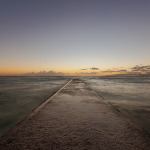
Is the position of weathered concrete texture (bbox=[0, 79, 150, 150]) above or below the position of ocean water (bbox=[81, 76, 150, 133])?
above

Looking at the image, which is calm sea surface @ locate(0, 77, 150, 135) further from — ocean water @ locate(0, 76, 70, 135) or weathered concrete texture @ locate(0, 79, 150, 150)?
weathered concrete texture @ locate(0, 79, 150, 150)

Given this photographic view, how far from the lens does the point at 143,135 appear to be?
2.21 m

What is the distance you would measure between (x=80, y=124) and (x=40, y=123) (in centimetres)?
97

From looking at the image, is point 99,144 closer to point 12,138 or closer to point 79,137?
point 79,137

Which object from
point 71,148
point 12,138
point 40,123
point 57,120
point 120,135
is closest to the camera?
point 71,148

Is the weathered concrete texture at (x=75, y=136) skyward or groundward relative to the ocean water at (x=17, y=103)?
skyward

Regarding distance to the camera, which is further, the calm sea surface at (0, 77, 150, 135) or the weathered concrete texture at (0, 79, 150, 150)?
the calm sea surface at (0, 77, 150, 135)

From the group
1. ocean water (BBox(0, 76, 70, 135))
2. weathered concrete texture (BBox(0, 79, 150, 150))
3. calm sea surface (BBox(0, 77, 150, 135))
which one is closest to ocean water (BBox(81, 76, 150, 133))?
calm sea surface (BBox(0, 77, 150, 135))

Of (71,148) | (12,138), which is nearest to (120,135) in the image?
(71,148)

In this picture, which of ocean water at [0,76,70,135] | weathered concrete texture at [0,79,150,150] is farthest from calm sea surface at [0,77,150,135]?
weathered concrete texture at [0,79,150,150]

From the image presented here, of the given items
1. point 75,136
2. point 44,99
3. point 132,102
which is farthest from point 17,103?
point 132,102

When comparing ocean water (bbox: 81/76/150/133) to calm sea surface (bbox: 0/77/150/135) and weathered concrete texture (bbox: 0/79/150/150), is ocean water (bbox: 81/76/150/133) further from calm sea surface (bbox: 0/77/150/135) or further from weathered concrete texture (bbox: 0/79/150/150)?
weathered concrete texture (bbox: 0/79/150/150)

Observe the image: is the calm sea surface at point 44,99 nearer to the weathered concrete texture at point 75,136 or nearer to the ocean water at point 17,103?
the ocean water at point 17,103

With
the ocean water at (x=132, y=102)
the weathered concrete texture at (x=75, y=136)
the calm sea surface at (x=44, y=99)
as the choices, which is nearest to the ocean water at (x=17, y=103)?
the calm sea surface at (x=44, y=99)
